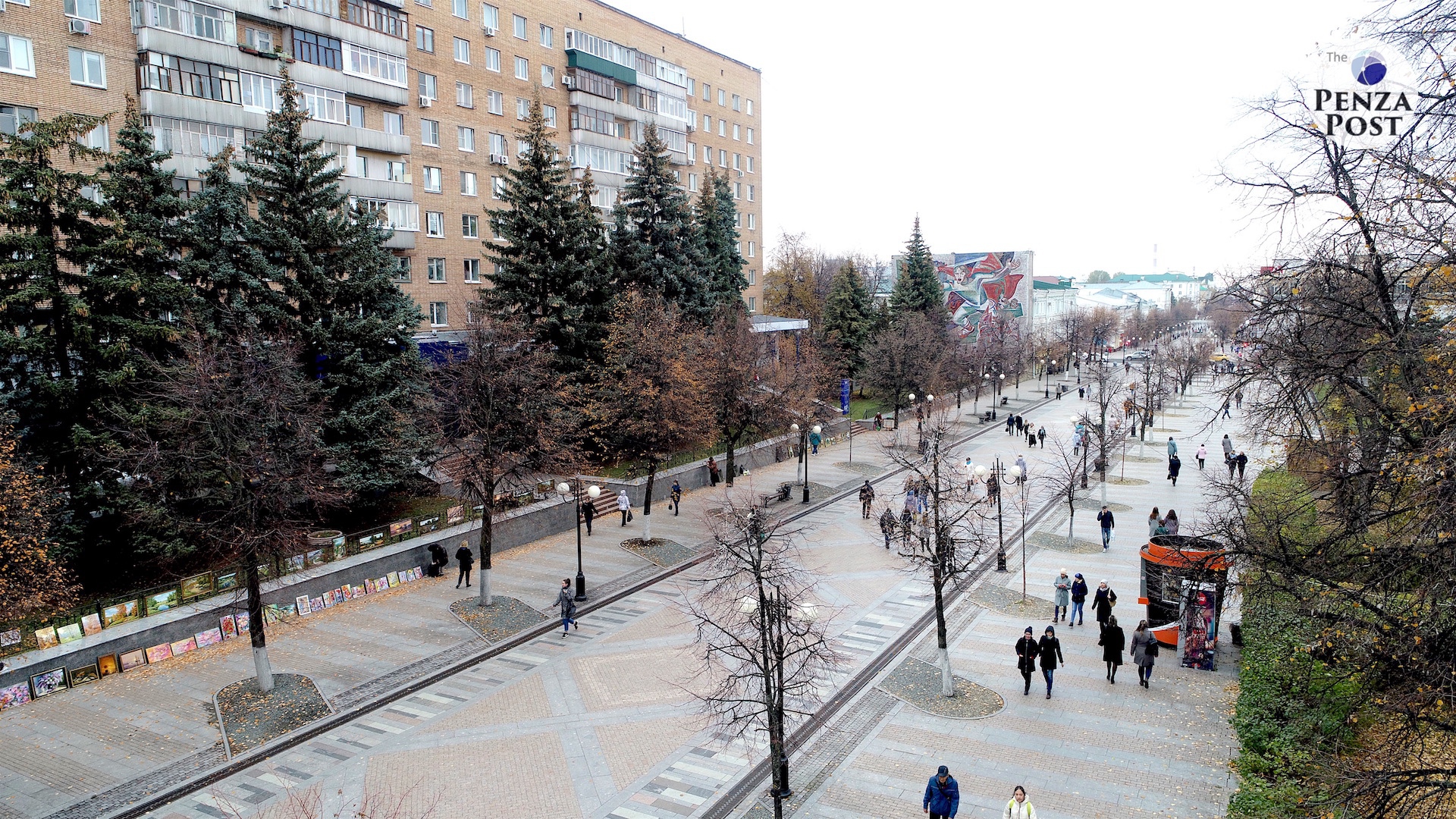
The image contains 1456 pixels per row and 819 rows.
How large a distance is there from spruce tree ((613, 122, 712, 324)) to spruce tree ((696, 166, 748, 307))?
293 centimetres

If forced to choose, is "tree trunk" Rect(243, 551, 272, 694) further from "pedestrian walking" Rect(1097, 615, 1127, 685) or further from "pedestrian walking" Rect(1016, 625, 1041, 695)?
"pedestrian walking" Rect(1097, 615, 1127, 685)

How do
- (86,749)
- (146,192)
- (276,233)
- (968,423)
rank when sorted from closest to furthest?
(86,749), (146,192), (276,233), (968,423)

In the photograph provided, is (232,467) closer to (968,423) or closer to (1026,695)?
(1026,695)

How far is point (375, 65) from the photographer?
110 feet

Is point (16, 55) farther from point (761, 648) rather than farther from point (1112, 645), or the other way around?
point (1112, 645)

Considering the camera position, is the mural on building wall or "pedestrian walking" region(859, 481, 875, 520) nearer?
"pedestrian walking" region(859, 481, 875, 520)

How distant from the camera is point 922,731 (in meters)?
14.3

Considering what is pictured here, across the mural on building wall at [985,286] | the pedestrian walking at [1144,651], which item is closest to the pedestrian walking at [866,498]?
the pedestrian walking at [1144,651]

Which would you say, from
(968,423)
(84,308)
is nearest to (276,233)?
(84,308)

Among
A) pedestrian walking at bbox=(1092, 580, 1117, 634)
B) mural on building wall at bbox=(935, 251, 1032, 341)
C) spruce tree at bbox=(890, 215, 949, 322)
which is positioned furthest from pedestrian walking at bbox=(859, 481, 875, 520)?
Answer: mural on building wall at bbox=(935, 251, 1032, 341)

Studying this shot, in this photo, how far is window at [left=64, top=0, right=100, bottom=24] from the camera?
25.2 metres

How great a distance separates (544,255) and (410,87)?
1183 centimetres

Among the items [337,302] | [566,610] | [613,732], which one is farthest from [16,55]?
[613,732]

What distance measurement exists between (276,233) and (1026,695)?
20.7 metres
